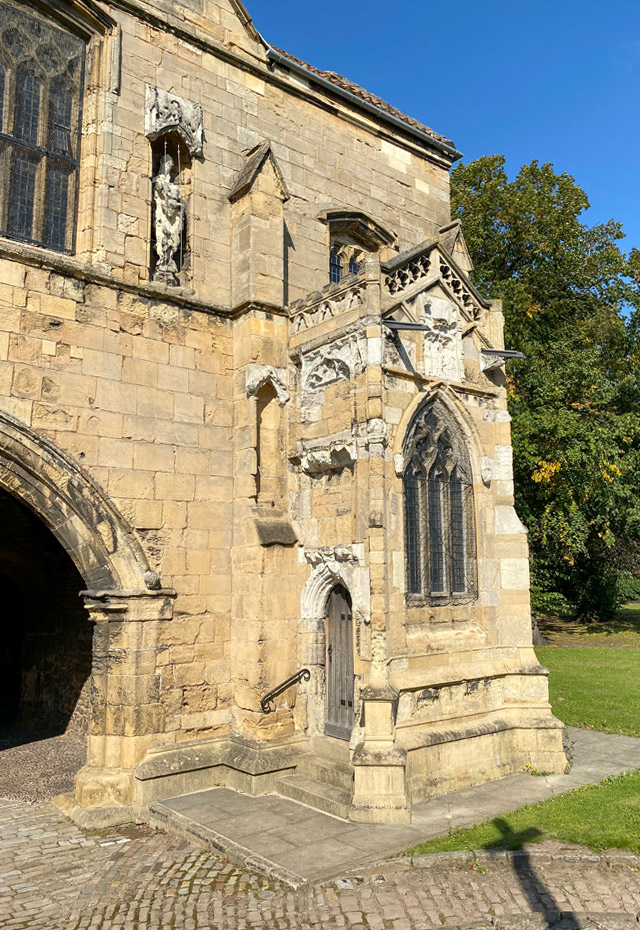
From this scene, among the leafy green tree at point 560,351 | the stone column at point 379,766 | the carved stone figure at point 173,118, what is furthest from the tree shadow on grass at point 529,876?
the leafy green tree at point 560,351

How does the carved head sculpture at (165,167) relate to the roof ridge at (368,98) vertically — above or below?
below

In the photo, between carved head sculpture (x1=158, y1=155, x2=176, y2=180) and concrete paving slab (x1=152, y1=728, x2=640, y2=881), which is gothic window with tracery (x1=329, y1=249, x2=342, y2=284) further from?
concrete paving slab (x1=152, y1=728, x2=640, y2=881)

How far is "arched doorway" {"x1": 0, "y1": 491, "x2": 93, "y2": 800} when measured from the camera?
1108cm

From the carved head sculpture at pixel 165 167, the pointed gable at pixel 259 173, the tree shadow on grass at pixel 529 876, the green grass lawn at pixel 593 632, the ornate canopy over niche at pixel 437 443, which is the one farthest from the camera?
the green grass lawn at pixel 593 632

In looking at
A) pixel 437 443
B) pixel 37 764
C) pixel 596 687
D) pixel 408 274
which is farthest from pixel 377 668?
pixel 596 687

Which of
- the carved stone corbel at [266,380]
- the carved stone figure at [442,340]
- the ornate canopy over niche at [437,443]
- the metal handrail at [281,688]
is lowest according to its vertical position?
the metal handrail at [281,688]

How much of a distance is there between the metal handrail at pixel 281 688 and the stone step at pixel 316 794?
788mm

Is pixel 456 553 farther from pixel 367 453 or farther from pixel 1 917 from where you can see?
pixel 1 917

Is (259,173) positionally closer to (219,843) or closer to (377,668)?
(377,668)

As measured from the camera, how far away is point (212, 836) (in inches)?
269

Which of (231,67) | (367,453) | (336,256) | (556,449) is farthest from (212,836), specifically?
(556,449)

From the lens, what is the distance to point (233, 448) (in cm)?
952

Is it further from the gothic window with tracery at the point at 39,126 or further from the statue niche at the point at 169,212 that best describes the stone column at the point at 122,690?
the gothic window with tracery at the point at 39,126

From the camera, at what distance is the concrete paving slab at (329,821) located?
Result: 20.6ft
